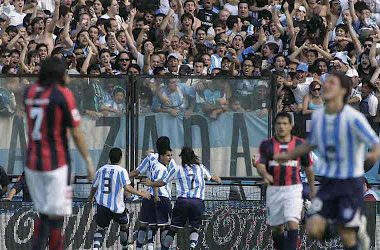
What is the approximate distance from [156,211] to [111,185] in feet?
3.62

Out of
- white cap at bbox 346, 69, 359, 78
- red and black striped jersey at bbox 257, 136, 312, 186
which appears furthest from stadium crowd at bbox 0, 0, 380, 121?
red and black striped jersey at bbox 257, 136, 312, 186

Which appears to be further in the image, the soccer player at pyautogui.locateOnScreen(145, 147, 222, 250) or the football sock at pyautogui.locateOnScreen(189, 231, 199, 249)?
the football sock at pyautogui.locateOnScreen(189, 231, 199, 249)

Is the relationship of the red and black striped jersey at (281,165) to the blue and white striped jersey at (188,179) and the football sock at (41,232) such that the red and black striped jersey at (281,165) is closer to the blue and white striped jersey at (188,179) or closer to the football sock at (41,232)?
the football sock at (41,232)

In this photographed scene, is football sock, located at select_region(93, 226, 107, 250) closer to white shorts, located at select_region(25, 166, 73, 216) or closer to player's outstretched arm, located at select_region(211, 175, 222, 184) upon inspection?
player's outstretched arm, located at select_region(211, 175, 222, 184)

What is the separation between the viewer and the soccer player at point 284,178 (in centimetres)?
1611

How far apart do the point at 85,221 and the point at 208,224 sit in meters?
1.97

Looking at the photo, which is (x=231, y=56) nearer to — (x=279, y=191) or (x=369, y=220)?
(x=369, y=220)

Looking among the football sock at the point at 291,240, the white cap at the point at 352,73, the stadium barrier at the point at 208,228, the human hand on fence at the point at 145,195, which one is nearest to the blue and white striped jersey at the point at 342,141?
the football sock at the point at 291,240

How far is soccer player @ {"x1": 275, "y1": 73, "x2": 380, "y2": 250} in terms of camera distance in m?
13.4

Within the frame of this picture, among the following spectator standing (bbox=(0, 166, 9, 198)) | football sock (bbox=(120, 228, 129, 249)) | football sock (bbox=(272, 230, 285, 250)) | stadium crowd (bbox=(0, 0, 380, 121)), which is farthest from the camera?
stadium crowd (bbox=(0, 0, 380, 121))

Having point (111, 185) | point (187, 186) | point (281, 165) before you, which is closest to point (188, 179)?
point (187, 186)

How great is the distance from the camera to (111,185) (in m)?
19.5

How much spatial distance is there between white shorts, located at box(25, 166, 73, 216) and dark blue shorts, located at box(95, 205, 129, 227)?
619 cm

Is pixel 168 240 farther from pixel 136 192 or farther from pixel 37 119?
pixel 37 119
